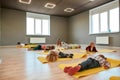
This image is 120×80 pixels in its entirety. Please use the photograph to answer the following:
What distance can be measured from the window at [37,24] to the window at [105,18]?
3333 millimetres

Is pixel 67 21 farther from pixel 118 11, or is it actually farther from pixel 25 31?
pixel 118 11

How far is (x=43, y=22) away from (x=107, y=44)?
15.9 feet

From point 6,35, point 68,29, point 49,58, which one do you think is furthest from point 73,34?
point 49,58

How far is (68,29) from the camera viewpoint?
388 inches

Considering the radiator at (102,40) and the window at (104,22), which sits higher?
the window at (104,22)

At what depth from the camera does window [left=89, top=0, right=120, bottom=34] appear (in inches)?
242

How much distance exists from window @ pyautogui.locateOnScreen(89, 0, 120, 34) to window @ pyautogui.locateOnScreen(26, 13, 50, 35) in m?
3.33

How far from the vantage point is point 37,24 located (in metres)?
8.71

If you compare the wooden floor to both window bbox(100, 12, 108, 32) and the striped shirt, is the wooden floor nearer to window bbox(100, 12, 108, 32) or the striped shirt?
the striped shirt

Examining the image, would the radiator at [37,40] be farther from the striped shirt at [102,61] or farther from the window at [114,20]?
the striped shirt at [102,61]

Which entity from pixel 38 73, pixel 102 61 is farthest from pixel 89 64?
pixel 38 73

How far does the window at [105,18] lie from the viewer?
20.2 ft

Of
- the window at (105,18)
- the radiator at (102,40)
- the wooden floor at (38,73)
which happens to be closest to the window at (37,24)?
the window at (105,18)

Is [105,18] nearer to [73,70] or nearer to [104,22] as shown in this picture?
[104,22]
